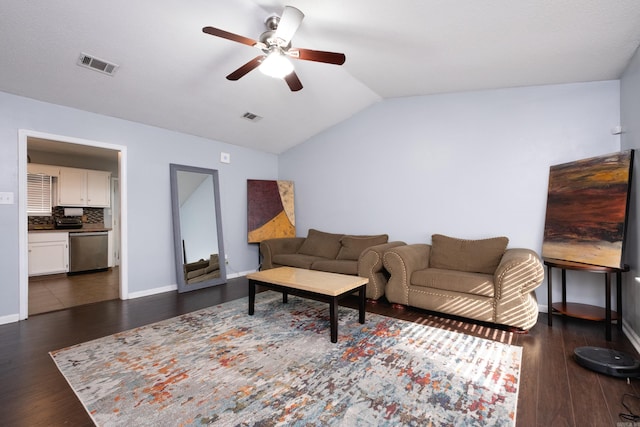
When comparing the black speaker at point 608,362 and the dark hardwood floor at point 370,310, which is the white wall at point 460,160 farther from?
the black speaker at point 608,362

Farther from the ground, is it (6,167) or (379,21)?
(379,21)

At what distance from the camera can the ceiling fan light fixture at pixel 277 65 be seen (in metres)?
2.46

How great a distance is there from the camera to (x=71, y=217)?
6012 millimetres

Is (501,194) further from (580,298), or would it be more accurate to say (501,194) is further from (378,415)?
(378,415)

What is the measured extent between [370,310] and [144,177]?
3463 mm

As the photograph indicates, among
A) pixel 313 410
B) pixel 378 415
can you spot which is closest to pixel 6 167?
pixel 313 410

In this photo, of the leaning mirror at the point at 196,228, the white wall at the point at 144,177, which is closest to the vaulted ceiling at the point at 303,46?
the white wall at the point at 144,177

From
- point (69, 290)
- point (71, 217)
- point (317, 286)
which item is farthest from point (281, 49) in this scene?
point (71, 217)

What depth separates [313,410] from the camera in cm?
171

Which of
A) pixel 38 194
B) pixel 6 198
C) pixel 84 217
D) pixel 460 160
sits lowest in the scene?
pixel 84 217

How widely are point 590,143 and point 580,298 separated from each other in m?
1.67

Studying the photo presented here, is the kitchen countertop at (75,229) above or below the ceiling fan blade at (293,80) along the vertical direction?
below

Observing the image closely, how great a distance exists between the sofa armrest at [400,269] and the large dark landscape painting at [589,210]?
135cm

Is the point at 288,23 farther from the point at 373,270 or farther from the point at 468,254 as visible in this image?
the point at 468,254
